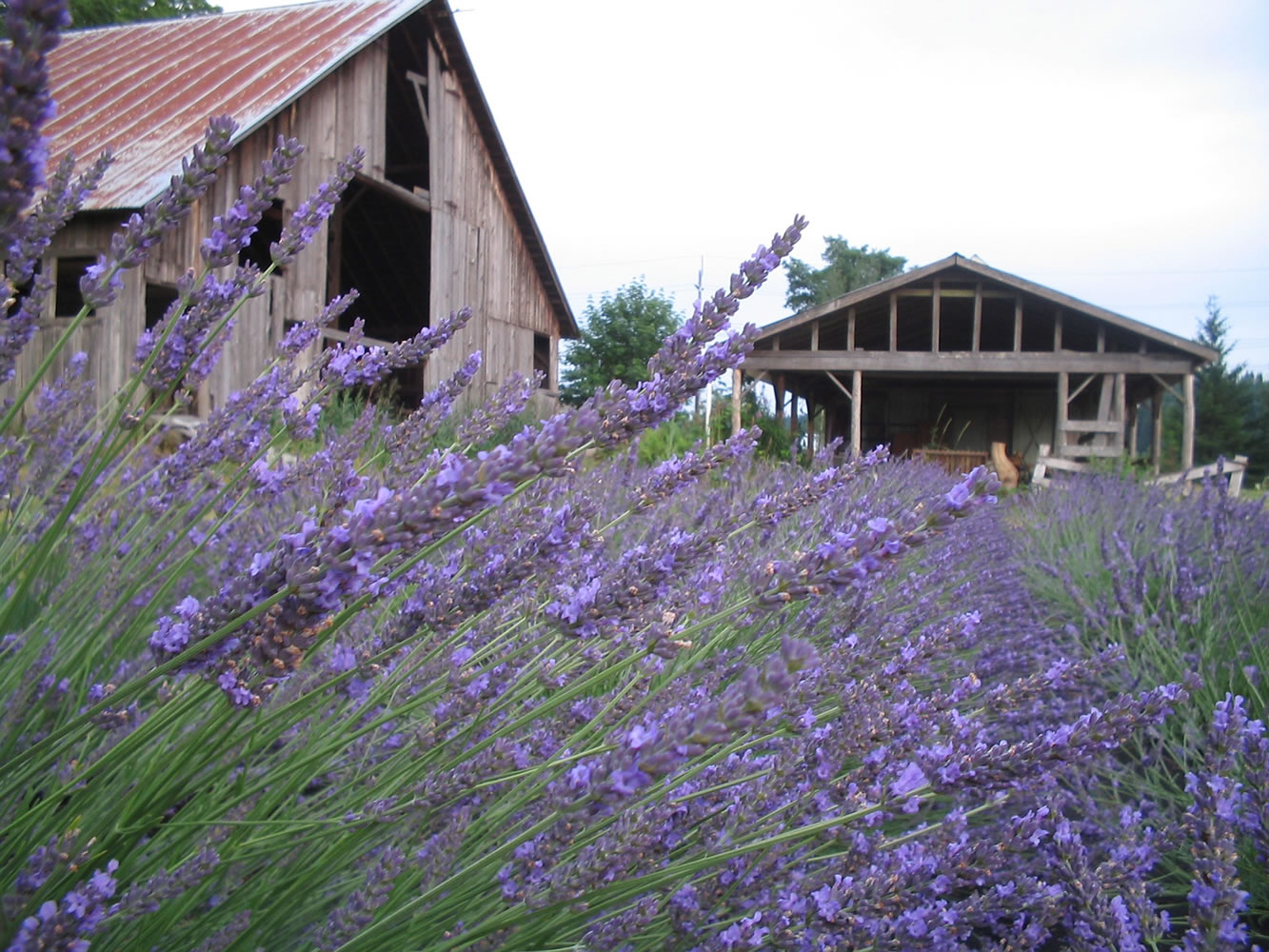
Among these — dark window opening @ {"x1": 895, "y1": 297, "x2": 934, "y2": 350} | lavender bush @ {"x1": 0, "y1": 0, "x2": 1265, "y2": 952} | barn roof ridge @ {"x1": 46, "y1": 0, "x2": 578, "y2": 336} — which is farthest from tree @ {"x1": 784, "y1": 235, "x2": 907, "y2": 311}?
Answer: lavender bush @ {"x1": 0, "y1": 0, "x2": 1265, "y2": 952}

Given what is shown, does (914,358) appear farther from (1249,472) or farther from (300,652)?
(1249,472)

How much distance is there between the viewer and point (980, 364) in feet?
51.2

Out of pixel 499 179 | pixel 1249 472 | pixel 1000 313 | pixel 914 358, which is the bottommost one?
pixel 1249 472

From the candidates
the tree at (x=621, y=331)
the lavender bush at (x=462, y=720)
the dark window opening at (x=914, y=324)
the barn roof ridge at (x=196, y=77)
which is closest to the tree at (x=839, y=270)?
the tree at (x=621, y=331)

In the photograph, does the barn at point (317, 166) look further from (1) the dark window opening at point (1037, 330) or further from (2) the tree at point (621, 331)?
(2) the tree at point (621, 331)

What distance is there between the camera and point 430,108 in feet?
40.1

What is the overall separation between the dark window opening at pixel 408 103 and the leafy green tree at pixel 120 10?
7.90 metres

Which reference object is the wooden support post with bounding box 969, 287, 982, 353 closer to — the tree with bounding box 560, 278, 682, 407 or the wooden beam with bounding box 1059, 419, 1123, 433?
the wooden beam with bounding box 1059, 419, 1123, 433

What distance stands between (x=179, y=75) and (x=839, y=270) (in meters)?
53.5

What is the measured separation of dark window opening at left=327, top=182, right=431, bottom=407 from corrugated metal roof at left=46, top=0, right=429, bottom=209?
2.71 m

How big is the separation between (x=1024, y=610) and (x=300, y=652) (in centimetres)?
415

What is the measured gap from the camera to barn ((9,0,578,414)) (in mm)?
8617

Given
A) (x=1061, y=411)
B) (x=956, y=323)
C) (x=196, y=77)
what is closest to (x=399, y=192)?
(x=196, y=77)

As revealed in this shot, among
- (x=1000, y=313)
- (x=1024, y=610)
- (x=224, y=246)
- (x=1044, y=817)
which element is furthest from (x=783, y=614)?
(x=1000, y=313)
